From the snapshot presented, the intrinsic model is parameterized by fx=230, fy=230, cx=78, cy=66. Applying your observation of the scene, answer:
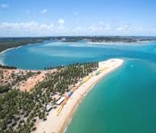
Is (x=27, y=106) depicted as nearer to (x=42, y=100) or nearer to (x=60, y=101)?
(x=42, y=100)

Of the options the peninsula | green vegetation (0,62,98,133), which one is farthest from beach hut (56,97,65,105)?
green vegetation (0,62,98,133)

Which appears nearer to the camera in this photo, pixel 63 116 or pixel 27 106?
pixel 63 116

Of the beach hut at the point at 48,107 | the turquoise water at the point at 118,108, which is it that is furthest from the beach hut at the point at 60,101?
the turquoise water at the point at 118,108

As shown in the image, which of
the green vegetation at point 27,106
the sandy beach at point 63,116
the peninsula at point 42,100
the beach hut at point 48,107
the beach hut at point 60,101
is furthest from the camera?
the beach hut at point 60,101

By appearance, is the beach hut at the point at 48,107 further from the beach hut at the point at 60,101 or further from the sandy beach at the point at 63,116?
the beach hut at the point at 60,101

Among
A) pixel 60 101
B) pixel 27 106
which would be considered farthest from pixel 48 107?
pixel 60 101

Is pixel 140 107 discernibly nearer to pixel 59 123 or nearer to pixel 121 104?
pixel 121 104

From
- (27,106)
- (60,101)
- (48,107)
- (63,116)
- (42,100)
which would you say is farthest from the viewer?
(60,101)

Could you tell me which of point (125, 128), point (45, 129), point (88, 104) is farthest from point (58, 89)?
point (125, 128)

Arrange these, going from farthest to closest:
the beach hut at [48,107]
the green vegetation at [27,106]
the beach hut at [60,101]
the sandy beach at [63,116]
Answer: the beach hut at [60,101] < the beach hut at [48,107] < the green vegetation at [27,106] < the sandy beach at [63,116]

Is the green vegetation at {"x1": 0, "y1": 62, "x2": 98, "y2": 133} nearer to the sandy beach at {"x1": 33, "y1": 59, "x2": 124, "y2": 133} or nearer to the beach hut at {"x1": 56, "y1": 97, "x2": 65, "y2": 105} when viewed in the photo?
the beach hut at {"x1": 56, "y1": 97, "x2": 65, "y2": 105}

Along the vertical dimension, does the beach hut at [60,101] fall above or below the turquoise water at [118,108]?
above
